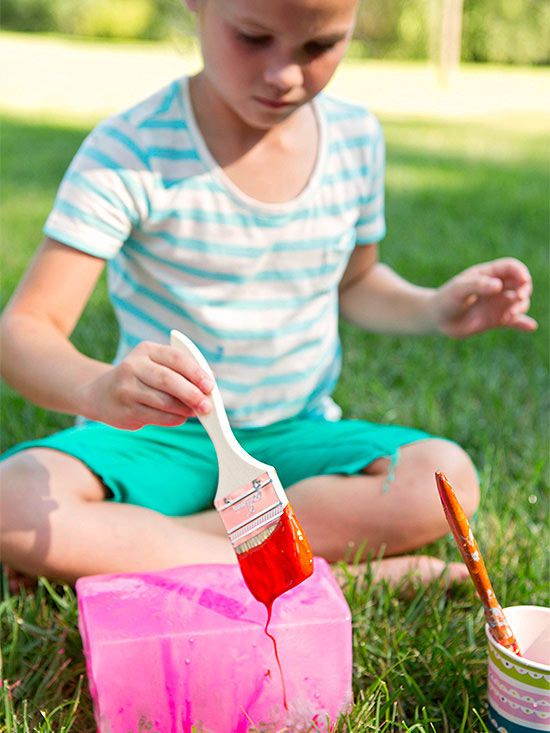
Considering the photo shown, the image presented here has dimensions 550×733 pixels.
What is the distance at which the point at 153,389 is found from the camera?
99 centimetres

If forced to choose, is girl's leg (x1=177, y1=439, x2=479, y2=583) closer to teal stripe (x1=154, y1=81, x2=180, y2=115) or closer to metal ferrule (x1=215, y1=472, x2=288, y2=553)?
metal ferrule (x1=215, y1=472, x2=288, y2=553)

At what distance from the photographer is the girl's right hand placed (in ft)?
3.17

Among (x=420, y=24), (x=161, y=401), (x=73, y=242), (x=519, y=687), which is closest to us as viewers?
(x=519, y=687)

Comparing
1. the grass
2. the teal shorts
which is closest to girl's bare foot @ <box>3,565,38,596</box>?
the grass

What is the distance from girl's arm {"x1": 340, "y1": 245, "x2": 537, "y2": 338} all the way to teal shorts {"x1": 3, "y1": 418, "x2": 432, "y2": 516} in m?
0.17

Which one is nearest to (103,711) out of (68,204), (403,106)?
(68,204)

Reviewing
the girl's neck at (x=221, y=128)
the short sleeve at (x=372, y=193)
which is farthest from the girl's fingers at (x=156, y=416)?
the short sleeve at (x=372, y=193)

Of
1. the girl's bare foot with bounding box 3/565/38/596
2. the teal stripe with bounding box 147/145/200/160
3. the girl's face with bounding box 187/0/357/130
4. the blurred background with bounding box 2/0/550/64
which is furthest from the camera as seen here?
the blurred background with bounding box 2/0/550/64

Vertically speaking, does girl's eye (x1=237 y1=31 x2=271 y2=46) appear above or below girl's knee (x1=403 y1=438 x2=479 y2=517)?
above

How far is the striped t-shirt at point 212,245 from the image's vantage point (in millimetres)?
1324

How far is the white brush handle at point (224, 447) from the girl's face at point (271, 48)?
359 mm

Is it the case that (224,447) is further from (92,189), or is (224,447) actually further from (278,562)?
(92,189)

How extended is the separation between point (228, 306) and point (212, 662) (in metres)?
0.56

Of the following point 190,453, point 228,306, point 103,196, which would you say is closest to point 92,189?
point 103,196
